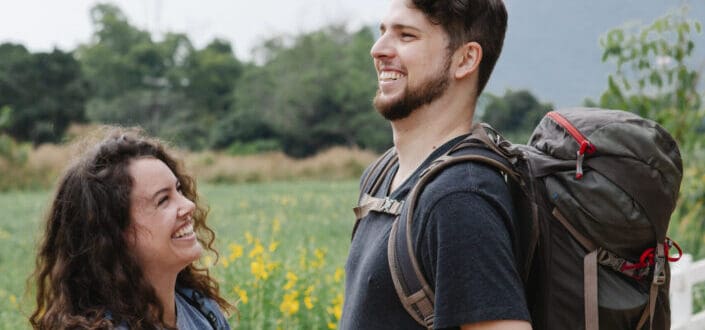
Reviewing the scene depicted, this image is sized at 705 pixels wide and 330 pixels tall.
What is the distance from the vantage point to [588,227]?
168 centimetres

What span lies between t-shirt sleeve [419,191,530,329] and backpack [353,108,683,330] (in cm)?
8

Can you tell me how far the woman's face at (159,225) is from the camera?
6.97 feet

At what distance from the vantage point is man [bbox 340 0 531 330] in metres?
1.57

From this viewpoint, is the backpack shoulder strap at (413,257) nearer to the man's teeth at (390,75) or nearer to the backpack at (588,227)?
the backpack at (588,227)

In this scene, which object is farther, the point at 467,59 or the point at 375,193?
the point at 375,193

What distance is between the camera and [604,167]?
5.58 feet

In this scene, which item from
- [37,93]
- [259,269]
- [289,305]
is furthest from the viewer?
[37,93]

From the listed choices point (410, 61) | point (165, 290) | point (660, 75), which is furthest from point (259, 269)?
point (660, 75)

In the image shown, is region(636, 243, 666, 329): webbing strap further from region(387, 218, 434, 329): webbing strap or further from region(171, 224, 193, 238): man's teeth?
region(171, 224, 193, 238): man's teeth

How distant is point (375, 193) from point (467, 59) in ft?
1.36

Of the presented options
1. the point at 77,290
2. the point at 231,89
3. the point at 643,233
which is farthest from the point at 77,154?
the point at 231,89

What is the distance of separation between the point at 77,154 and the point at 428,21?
1.11 metres

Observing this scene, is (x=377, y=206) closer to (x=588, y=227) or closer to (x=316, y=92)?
(x=588, y=227)

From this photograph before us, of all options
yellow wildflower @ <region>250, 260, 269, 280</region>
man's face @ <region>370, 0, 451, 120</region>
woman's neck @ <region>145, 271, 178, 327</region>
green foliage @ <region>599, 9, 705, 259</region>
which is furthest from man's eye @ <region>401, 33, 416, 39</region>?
green foliage @ <region>599, 9, 705, 259</region>
